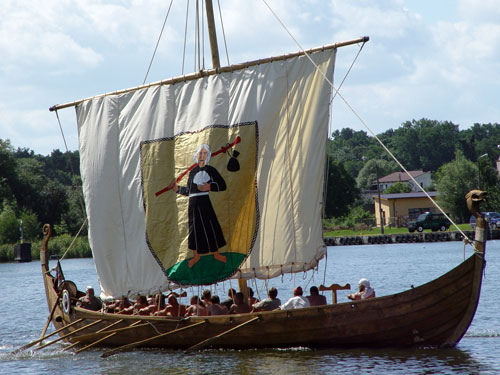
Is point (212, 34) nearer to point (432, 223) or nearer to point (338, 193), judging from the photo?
point (432, 223)

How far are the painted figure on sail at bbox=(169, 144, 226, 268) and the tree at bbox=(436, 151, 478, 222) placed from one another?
6909 centimetres

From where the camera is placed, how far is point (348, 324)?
19.0 meters

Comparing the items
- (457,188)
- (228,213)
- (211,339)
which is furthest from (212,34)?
(457,188)

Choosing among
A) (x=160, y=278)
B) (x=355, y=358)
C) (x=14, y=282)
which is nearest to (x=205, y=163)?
(x=160, y=278)

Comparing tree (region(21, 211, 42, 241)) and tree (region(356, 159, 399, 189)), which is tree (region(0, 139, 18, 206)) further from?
tree (region(356, 159, 399, 189))

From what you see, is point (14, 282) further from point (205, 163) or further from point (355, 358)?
point (355, 358)

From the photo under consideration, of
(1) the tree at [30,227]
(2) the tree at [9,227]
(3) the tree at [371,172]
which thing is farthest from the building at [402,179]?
(2) the tree at [9,227]

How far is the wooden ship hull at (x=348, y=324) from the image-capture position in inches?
715

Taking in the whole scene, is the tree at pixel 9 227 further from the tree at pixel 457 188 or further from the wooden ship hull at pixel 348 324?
the wooden ship hull at pixel 348 324

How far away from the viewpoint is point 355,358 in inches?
755

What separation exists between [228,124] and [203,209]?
8.08ft

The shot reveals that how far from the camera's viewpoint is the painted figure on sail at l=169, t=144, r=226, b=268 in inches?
874

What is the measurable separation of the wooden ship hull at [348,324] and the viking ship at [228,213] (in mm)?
31

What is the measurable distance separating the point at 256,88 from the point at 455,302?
798cm
